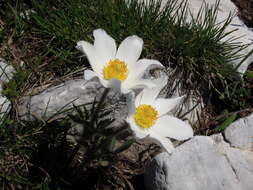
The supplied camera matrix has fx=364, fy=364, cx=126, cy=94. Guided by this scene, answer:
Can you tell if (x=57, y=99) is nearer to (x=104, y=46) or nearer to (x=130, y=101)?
(x=104, y=46)

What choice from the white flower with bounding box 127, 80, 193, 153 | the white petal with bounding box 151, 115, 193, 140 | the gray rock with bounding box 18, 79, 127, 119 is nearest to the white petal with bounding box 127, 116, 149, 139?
the white flower with bounding box 127, 80, 193, 153

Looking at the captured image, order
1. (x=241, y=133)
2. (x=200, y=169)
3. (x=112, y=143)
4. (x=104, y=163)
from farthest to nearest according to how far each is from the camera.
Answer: (x=241, y=133), (x=200, y=169), (x=104, y=163), (x=112, y=143)

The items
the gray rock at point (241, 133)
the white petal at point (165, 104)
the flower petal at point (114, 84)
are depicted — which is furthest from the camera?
the gray rock at point (241, 133)

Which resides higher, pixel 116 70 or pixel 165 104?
pixel 116 70

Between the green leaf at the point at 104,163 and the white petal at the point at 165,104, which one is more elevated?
the white petal at the point at 165,104

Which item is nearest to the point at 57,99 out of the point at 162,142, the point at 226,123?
the point at 162,142

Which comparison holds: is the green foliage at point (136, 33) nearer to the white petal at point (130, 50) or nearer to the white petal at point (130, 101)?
the white petal at point (130, 50)

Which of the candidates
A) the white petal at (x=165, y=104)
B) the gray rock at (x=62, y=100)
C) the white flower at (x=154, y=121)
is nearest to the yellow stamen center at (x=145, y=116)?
the white flower at (x=154, y=121)

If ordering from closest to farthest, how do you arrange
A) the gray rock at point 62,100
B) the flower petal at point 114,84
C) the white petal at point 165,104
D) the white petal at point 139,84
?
the flower petal at point 114,84, the white petal at point 139,84, the white petal at point 165,104, the gray rock at point 62,100

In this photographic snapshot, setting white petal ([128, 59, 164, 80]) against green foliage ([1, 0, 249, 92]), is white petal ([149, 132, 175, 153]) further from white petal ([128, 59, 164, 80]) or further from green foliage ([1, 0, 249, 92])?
green foliage ([1, 0, 249, 92])
